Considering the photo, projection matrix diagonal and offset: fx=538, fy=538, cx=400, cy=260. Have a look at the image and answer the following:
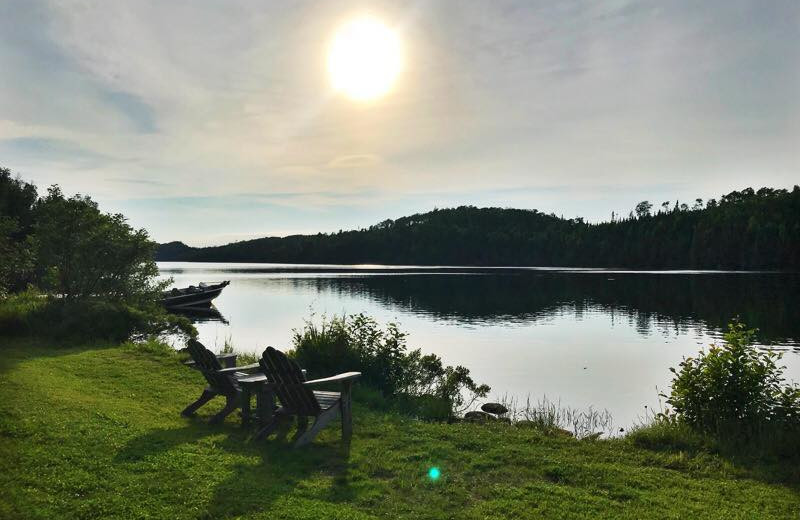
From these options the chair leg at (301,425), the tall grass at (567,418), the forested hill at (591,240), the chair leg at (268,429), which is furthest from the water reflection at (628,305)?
the forested hill at (591,240)

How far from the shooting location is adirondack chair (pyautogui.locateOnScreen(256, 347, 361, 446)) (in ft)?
→ 24.0

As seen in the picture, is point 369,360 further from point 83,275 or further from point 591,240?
point 591,240

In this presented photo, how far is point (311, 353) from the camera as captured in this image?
13.2 m

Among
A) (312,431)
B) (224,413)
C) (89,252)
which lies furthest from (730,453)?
(89,252)

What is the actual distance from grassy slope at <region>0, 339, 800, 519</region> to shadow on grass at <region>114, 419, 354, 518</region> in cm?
2

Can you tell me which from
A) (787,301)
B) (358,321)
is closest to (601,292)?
(787,301)

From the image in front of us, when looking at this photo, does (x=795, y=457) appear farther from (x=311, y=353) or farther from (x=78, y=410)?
(x=78, y=410)

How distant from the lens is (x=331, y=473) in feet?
21.6

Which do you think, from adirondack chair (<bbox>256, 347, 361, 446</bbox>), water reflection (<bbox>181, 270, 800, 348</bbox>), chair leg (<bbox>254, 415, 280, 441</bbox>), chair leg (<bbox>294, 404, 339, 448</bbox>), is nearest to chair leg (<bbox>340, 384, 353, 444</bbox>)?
adirondack chair (<bbox>256, 347, 361, 446</bbox>)

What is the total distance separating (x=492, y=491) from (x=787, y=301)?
161 feet

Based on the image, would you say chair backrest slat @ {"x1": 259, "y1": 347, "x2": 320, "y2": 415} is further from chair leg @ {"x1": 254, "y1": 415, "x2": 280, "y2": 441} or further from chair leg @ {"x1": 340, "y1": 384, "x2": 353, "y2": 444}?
chair leg @ {"x1": 340, "y1": 384, "x2": 353, "y2": 444}

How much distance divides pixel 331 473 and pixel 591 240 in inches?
6212

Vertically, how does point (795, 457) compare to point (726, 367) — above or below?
below

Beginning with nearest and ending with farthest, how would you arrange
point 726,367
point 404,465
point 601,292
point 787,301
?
point 404,465 < point 726,367 < point 787,301 < point 601,292
